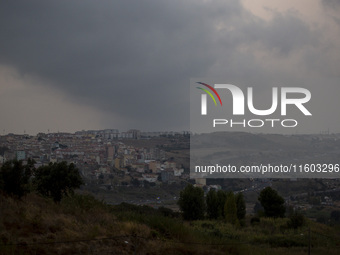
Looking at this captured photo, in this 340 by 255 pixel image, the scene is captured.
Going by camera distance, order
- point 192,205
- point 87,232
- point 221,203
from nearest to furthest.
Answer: point 87,232 < point 192,205 < point 221,203

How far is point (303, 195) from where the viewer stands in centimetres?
4431

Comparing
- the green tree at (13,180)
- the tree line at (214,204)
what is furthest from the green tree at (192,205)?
the green tree at (13,180)

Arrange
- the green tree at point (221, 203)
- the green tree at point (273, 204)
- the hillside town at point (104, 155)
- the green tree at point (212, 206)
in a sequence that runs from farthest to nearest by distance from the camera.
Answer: the hillside town at point (104, 155) → the green tree at point (212, 206) → the green tree at point (221, 203) → the green tree at point (273, 204)

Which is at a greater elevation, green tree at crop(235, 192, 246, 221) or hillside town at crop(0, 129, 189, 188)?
hillside town at crop(0, 129, 189, 188)

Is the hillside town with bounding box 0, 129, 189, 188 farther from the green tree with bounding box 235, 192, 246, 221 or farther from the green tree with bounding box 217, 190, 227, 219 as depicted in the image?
the green tree with bounding box 235, 192, 246, 221

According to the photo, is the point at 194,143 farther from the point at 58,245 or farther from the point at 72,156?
the point at 58,245

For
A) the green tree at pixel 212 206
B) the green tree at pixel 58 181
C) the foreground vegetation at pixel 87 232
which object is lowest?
the green tree at pixel 212 206

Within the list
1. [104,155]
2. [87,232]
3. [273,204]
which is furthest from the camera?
[104,155]

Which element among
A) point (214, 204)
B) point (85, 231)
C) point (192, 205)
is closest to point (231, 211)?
point (192, 205)

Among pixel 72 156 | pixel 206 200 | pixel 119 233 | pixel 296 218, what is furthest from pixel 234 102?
pixel 72 156

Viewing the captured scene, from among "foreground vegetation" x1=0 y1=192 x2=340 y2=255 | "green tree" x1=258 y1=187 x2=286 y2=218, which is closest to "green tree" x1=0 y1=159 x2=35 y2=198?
"foreground vegetation" x1=0 y1=192 x2=340 y2=255

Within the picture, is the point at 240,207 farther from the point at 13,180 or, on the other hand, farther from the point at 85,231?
the point at 85,231

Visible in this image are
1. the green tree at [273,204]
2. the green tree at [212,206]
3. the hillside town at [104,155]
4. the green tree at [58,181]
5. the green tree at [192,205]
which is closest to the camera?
the green tree at [58,181]

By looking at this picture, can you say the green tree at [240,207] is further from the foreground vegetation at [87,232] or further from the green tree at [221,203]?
the foreground vegetation at [87,232]
